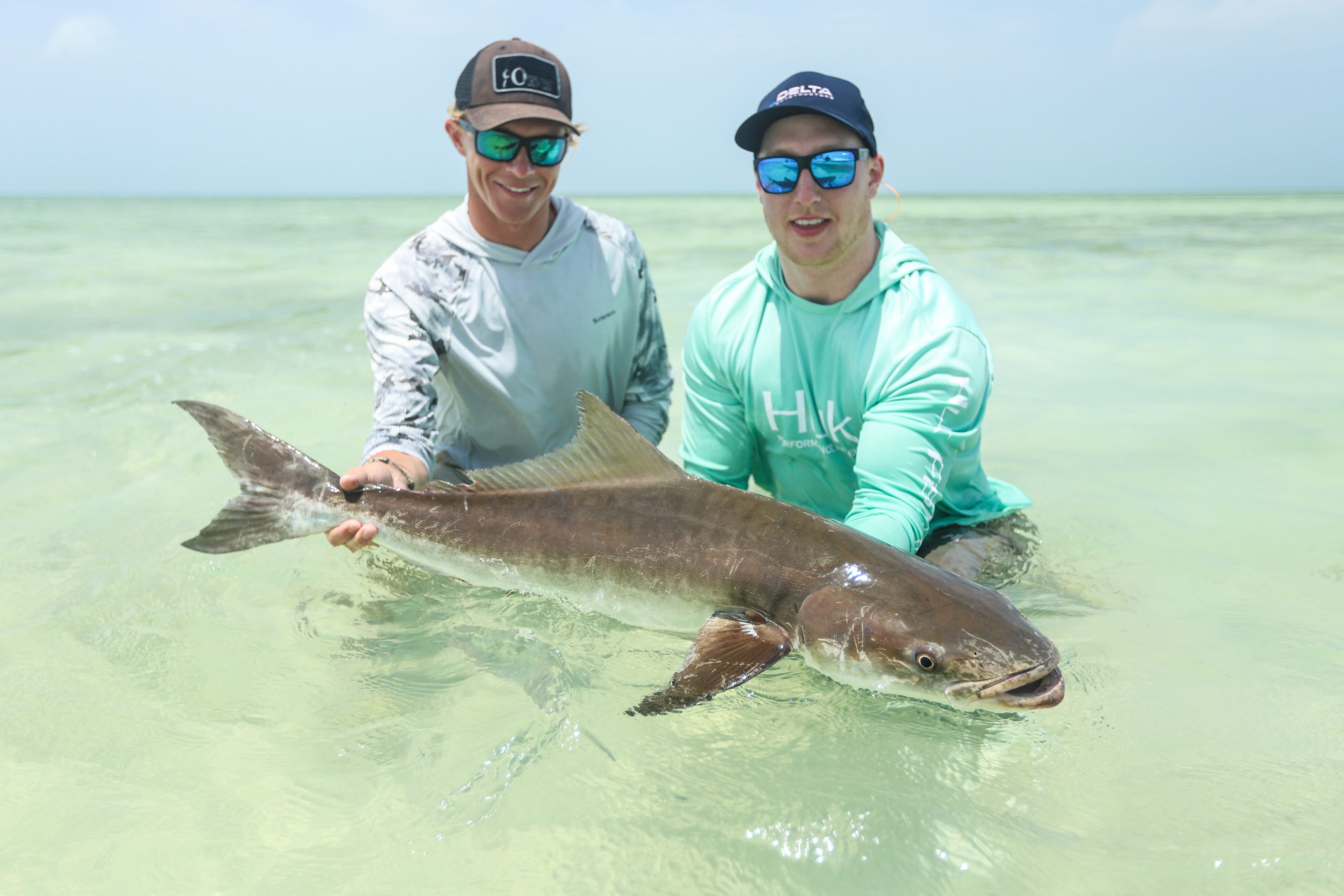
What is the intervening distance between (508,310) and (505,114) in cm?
79

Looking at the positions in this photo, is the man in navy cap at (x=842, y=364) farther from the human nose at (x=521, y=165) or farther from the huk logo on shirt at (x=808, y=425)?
the human nose at (x=521, y=165)

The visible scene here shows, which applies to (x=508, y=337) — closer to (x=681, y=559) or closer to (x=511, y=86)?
(x=511, y=86)

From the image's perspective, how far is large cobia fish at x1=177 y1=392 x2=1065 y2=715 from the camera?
238 centimetres

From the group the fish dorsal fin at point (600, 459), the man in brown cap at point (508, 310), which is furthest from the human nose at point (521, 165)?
the fish dorsal fin at point (600, 459)

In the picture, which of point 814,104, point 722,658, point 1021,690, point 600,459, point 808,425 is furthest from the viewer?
point 808,425

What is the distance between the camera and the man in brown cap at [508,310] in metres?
3.76

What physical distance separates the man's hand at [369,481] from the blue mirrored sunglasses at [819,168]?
5.53 feet

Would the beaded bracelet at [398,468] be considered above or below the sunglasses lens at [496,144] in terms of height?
below

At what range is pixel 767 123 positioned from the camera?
341 centimetres

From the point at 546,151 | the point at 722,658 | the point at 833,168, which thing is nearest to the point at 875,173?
the point at 833,168

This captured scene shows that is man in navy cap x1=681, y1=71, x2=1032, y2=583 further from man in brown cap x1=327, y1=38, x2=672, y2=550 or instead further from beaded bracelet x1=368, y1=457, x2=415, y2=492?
beaded bracelet x1=368, y1=457, x2=415, y2=492

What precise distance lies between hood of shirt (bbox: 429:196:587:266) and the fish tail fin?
3.94 feet

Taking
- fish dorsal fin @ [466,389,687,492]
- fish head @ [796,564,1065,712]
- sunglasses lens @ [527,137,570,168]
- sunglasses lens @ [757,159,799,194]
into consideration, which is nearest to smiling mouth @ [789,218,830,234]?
sunglasses lens @ [757,159,799,194]

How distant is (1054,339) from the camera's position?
391 inches
